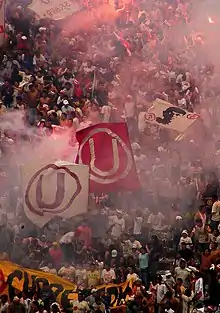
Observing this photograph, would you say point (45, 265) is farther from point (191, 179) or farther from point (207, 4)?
point (207, 4)

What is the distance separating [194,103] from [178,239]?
10.9 feet

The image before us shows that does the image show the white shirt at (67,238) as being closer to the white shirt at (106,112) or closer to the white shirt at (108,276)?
the white shirt at (108,276)

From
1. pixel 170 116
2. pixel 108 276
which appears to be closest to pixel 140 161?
pixel 170 116

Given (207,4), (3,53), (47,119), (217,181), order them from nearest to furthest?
(217,181)
(47,119)
(3,53)
(207,4)

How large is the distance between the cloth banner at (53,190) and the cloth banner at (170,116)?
6.98 ft

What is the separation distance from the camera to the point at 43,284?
40.8 ft

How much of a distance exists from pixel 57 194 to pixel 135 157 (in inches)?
83.5

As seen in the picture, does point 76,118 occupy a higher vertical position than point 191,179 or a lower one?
higher

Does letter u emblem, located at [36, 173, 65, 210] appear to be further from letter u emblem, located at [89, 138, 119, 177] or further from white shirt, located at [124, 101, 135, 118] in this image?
white shirt, located at [124, 101, 135, 118]

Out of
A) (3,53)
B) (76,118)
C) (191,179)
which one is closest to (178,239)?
(191,179)

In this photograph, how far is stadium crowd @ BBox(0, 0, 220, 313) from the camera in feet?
40.5

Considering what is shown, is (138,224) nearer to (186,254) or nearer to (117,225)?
(117,225)

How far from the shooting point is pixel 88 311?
1213 cm

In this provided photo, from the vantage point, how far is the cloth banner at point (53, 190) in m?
12.7
